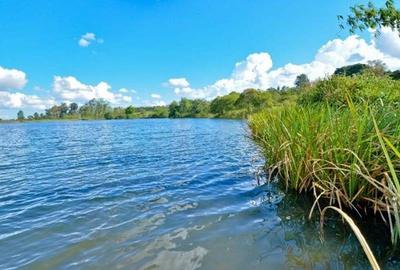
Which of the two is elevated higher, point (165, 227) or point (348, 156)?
point (348, 156)

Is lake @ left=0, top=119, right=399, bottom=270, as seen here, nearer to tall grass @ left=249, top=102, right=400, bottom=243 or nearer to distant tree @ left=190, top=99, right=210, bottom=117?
tall grass @ left=249, top=102, right=400, bottom=243

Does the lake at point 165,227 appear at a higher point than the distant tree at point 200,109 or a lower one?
lower

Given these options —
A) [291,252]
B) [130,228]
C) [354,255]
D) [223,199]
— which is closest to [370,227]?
[354,255]

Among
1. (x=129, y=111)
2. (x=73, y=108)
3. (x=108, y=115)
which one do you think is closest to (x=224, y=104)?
(x=129, y=111)

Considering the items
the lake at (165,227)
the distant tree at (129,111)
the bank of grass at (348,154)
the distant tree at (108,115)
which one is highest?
the distant tree at (129,111)

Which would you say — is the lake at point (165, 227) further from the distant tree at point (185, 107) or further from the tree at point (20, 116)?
the tree at point (20, 116)

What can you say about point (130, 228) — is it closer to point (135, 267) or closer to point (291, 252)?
point (135, 267)

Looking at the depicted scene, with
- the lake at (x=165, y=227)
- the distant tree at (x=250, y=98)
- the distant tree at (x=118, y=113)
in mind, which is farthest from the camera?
the distant tree at (x=118, y=113)

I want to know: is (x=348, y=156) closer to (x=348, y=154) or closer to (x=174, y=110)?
(x=348, y=154)

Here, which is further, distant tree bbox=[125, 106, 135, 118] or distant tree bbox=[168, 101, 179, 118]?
distant tree bbox=[125, 106, 135, 118]

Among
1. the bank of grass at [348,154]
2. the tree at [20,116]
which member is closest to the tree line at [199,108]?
the tree at [20,116]

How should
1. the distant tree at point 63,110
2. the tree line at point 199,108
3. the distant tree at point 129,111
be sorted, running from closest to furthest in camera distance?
the tree line at point 199,108 → the distant tree at point 129,111 → the distant tree at point 63,110

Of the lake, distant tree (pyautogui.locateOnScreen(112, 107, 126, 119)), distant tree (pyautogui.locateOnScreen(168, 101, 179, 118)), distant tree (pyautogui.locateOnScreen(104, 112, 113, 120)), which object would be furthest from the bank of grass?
distant tree (pyautogui.locateOnScreen(104, 112, 113, 120))

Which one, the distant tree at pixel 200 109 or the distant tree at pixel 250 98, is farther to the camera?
the distant tree at pixel 200 109
